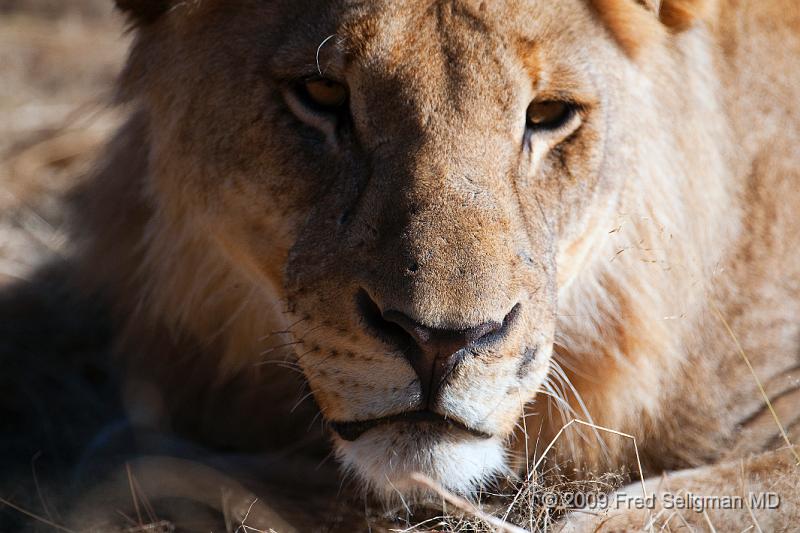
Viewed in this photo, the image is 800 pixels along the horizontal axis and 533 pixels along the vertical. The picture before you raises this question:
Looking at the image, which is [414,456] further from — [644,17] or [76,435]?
[76,435]

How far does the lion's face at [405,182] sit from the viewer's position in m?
2.07

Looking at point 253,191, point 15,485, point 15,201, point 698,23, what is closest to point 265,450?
point 15,485

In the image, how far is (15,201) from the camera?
491cm

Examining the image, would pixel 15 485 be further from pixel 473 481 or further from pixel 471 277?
pixel 471 277

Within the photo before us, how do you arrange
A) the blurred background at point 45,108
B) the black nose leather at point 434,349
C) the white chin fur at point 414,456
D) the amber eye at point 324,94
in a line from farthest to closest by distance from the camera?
the blurred background at point 45,108, the amber eye at point 324,94, the white chin fur at point 414,456, the black nose leather at point 434,349

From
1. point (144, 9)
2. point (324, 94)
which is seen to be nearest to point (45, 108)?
point (144, 9)

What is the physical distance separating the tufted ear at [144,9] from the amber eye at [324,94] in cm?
53

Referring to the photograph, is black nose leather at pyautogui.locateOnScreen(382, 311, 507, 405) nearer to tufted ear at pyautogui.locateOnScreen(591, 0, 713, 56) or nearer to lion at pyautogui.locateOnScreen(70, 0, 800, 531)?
lion at pyautogui.locateOnScreen(70, 0, 800, 531)

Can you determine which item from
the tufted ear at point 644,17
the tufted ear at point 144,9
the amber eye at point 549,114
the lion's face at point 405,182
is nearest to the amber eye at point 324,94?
the lion's face at point 405,182

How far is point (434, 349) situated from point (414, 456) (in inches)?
10.1

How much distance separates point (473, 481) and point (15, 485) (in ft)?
4.34

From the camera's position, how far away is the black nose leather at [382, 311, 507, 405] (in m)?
1.99

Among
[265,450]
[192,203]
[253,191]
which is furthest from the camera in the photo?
[265,450]

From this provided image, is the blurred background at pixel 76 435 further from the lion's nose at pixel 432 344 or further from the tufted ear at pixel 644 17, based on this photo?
the tufted ear at pixel 644 17
